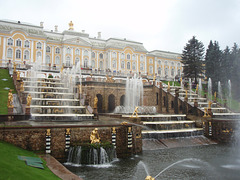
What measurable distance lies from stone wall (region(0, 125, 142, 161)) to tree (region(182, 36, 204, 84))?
3790 cm

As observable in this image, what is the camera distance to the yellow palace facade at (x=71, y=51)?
53.6 meters

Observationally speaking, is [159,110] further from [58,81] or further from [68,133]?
[68,133]

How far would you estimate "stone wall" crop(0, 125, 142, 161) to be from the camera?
12.3 meters

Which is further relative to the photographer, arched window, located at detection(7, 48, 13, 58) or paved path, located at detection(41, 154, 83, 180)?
arched window, located at detection(7, 48, 13, 58)

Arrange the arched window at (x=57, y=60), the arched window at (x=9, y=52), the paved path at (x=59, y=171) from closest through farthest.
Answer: the paved path at (x=59, y=171), the arched window at (x=9, y=52), the arched window at (x=57, y=60)

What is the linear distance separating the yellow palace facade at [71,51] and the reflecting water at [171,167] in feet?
131

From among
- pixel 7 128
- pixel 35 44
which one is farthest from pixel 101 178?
pixel 35 44

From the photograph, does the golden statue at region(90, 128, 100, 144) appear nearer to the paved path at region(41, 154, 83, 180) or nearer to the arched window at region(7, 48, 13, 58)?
the paved path at region(41, 154, 83, 180)

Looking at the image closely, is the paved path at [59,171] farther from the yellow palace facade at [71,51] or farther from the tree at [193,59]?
the tree at [193,59]

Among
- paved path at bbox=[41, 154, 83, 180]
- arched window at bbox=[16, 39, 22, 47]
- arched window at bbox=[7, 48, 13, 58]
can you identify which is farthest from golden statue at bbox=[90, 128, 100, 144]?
arched window at bbox=[16, 39, 22, 47]

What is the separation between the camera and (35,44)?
183ft

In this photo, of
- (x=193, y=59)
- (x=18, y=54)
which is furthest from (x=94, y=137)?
(x=18, y=54)

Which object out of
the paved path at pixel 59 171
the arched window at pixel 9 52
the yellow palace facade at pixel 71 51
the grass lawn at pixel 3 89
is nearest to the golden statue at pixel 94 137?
the paved path at pixel 59 171

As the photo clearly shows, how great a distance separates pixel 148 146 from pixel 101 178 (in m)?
7.70
